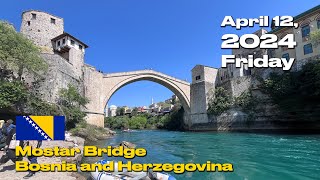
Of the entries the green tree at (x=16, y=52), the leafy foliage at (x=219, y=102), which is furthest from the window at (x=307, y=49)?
the green tree at (x=16, y=52)

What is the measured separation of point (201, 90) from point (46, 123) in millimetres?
38546

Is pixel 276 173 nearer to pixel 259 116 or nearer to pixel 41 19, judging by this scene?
pixel 259 116

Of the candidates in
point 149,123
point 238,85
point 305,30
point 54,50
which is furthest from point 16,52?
point 149,123

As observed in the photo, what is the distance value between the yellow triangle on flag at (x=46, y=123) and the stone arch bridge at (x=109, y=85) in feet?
86.8

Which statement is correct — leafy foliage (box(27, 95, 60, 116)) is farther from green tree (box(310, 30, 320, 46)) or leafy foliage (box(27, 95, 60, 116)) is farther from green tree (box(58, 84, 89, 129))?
green tree (box(310, 30, 320, 46))

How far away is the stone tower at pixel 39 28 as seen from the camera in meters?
34.6

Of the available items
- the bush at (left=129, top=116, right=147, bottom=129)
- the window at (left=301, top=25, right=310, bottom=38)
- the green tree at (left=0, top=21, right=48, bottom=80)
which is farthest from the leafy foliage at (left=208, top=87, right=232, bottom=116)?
the bush at (left=129, top=116, right=147, bottom=129)

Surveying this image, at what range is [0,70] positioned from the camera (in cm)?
2008

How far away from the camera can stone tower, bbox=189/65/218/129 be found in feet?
138

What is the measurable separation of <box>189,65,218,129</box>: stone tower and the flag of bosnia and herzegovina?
36.6 meters

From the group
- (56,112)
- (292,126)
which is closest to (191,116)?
(292,126)

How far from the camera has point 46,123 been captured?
569cm

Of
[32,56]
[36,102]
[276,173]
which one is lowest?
[276,173]

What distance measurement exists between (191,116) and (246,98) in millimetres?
12707
